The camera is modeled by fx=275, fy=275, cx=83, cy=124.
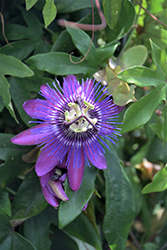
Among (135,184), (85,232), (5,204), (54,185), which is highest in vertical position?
(54,185)

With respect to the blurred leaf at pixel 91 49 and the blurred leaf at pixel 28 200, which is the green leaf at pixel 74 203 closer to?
the blurred leaf at pixel 28 200

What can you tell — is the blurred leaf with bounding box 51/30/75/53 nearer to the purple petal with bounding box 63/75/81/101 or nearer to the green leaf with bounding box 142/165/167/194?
the purple petal with bounding box 63/75/81/101

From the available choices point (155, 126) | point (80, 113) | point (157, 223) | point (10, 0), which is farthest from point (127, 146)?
point (10, 0)

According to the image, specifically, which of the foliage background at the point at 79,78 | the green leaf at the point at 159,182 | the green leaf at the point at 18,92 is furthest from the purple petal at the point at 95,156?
the green leaf at the point at 18,92

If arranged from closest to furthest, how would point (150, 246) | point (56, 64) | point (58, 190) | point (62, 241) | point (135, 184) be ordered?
point (58, 190), point (56, 64), point (62, 241), point (135, 184), point (150, 246)

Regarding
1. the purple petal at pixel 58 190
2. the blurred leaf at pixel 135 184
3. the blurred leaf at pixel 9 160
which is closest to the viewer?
the purple petal at pixel 58 190

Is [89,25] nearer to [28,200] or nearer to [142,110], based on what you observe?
[142,110]

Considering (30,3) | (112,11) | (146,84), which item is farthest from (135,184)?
(30,3)

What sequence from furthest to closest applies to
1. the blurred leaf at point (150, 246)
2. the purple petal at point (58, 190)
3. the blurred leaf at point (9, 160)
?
the blurred leaf at point (150, 246) → the blurred leaf at point (9, 160) → the purple petal at point (58, 190)
